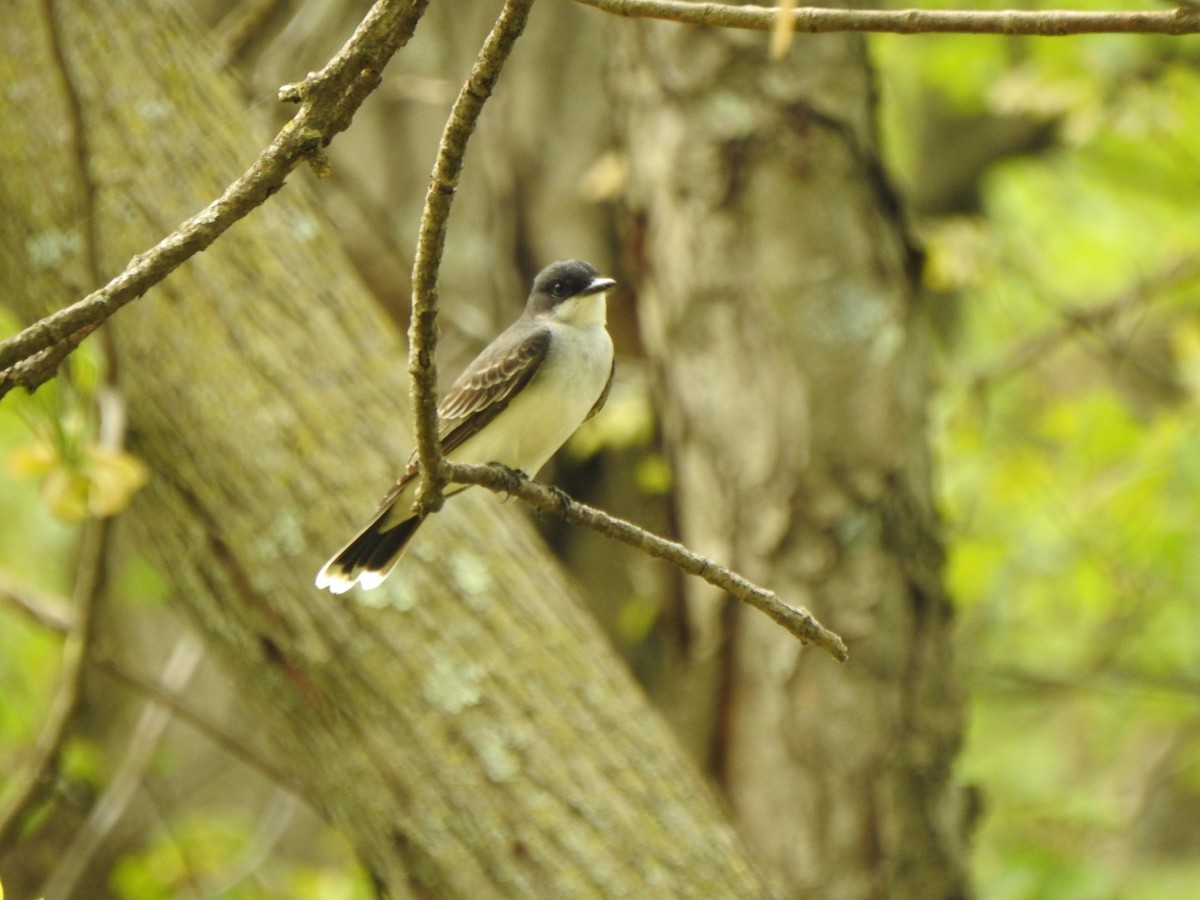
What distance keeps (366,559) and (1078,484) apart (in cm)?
514

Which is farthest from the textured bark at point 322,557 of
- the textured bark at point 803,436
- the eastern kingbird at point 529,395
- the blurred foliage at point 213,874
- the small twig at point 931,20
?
the small twig at point 931,20

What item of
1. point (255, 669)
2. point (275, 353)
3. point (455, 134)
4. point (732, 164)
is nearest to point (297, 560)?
point (255, 669)

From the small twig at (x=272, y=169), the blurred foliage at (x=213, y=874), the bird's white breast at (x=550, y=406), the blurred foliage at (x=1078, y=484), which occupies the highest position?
the small twig at (x=272, y=169)

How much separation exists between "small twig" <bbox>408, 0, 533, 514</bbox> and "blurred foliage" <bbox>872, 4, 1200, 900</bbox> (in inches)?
139

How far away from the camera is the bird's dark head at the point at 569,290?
15.4 ft

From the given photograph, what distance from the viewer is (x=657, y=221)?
5.42m

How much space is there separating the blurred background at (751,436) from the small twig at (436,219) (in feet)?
4.83

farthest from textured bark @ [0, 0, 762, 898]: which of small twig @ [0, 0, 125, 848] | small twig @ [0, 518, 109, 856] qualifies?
small twig @ [0, 518, 109, 856]

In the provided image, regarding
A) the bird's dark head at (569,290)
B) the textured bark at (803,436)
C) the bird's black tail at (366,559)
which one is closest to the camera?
the bird's black tail at (366,559)

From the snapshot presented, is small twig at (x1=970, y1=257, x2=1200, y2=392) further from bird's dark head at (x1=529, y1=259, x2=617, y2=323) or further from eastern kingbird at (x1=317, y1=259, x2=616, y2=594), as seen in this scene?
eastern kingbird at (x1=317, y1=259, x2=616, y2=594)

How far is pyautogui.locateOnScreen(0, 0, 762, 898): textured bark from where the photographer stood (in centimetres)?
376

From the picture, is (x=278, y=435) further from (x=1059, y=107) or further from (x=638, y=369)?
(x=1059, y=107)

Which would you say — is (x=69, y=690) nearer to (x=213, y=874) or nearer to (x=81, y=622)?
(x=81, y=622)

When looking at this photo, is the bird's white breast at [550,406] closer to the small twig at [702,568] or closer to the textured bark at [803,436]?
the textured bark at [803,436]
